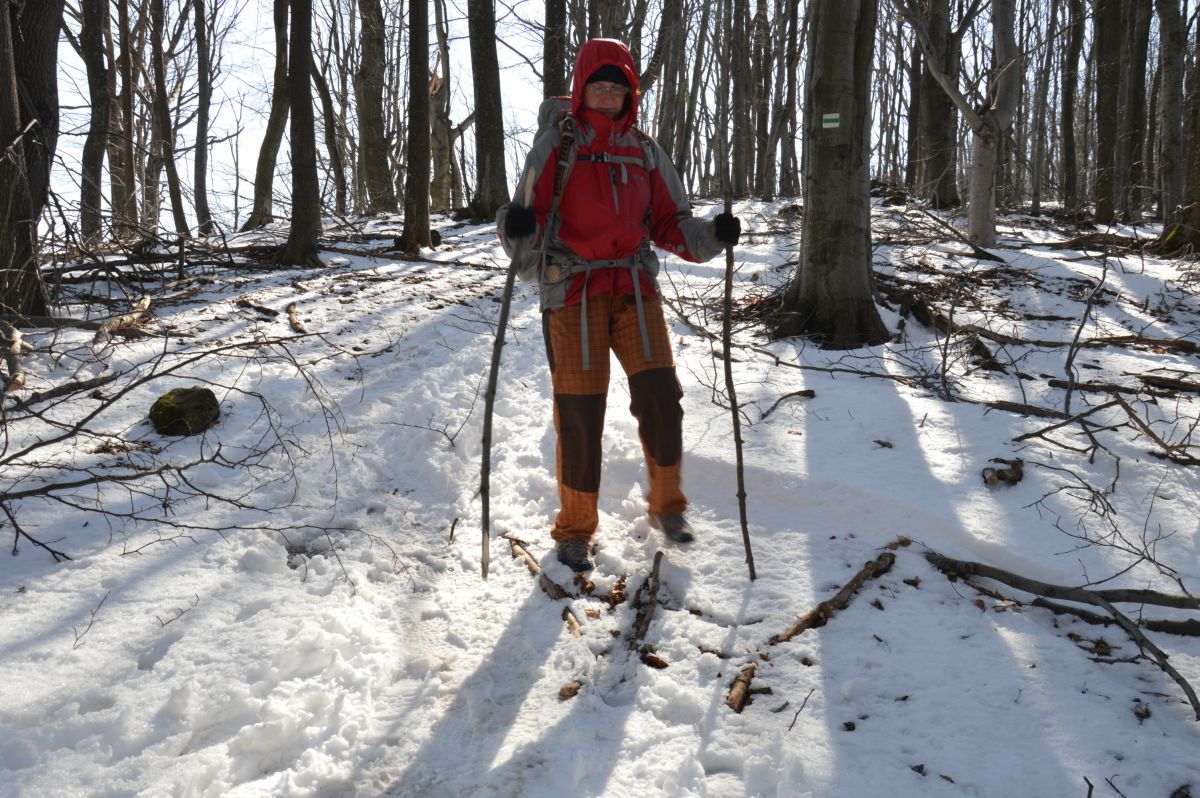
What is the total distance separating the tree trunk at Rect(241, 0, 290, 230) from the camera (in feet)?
48.2

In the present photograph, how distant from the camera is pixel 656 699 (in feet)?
7.64

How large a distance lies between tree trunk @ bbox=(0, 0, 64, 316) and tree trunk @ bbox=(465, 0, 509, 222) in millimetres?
7703

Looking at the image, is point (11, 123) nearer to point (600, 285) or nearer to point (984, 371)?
point (600, 285)

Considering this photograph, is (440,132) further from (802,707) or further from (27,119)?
(802,707)

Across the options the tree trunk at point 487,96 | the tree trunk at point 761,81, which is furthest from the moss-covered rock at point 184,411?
the tree trunk at point 761,81

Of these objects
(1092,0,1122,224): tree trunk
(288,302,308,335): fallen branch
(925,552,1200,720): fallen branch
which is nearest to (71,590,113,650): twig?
(925,552,1200,720): fallen branch

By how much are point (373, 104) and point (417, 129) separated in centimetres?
702

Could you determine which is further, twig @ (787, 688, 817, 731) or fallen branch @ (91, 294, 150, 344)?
fallen branch @ (91, 294, 150, 344)

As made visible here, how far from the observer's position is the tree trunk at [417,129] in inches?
386

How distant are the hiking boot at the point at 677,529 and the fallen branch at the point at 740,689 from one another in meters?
0.86

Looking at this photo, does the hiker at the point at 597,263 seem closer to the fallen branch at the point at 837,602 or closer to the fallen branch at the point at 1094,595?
the fallen branch at the point at 837,602

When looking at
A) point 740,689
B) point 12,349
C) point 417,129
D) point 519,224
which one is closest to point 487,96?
point 417,129

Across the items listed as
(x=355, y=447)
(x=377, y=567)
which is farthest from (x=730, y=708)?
(x=355, y=447)

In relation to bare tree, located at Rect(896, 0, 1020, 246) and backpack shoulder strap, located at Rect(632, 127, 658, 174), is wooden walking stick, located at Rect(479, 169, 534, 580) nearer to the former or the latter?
backpack shoulder strap, located at Rect(632, 127, 658, 174)
